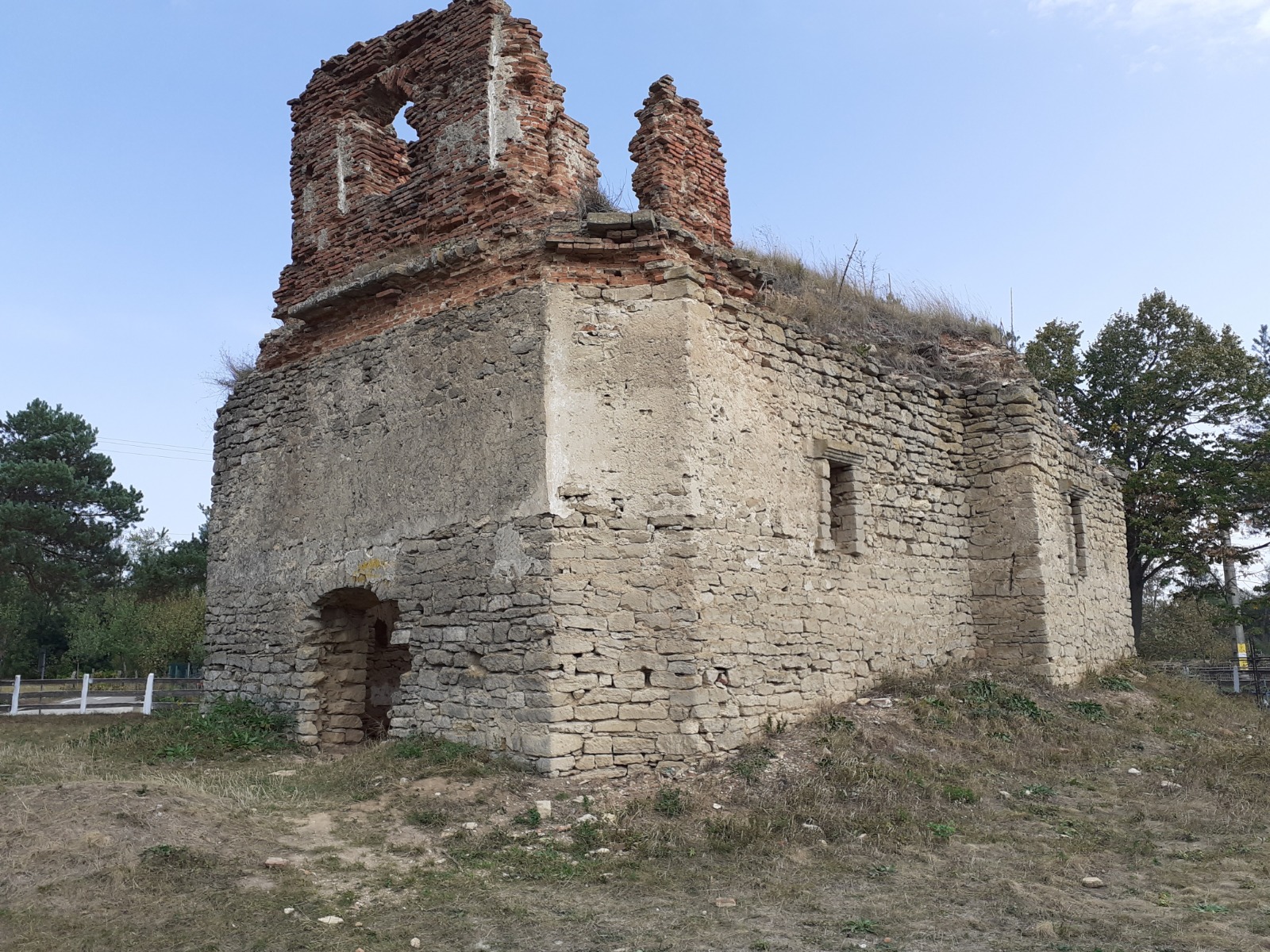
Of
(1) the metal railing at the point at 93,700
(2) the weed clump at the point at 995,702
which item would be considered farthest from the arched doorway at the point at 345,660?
(1) the metal railing at the point at 93,700

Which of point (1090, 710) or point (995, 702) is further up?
point (995, 702)

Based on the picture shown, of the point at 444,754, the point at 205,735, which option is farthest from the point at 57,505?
the point at 444,754

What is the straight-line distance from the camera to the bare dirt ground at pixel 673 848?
4.76 meters

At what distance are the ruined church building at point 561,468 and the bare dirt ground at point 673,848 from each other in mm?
747

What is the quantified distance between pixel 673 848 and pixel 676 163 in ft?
21.2

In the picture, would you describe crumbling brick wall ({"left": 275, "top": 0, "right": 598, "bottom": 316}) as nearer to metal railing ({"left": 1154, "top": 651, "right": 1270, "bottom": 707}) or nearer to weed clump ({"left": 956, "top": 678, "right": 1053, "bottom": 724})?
weed clump ({"left": 956, "top": 678, "right": 1053, "bottom": 724})

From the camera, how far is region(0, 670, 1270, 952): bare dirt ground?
15.6 feet

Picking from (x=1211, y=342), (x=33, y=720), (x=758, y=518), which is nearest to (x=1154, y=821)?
(x=758, y=518)

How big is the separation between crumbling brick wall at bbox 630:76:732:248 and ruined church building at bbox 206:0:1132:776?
4 cm

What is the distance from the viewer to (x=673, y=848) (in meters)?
6.09

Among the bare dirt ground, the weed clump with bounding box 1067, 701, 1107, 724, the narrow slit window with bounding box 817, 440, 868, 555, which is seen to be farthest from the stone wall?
the weed clump with bounding box 1067, 701, 1107, 724

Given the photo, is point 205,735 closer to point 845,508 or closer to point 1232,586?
point 845,508

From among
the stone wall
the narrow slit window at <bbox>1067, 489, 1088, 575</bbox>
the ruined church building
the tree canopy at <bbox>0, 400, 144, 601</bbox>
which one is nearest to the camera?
the ruined church building

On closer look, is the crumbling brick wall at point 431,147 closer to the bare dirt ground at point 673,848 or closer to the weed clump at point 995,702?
the bare dirt ground at point 673,848
